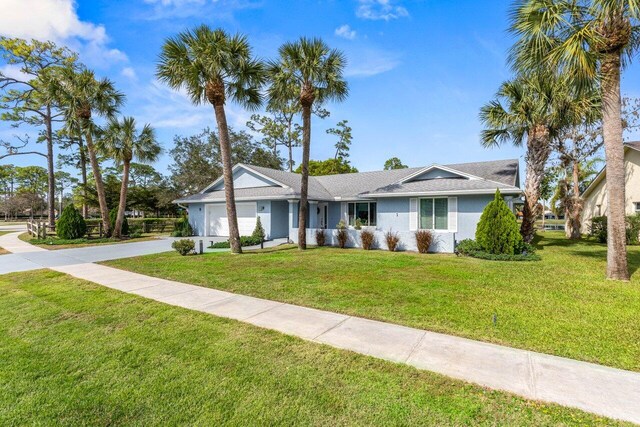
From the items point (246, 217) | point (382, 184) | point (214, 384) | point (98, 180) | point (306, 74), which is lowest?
point (214, 384)

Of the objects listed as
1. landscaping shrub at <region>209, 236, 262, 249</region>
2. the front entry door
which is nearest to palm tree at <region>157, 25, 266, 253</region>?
landscaping shrub at <region>209, 236, 262, 249</region>

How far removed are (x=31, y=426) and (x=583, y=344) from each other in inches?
248

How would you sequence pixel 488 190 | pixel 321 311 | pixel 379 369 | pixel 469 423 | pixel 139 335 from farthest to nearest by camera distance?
pixel 488 190, pixel 321 311, pixel 139 335, pixel 379 369, pixel 469 423

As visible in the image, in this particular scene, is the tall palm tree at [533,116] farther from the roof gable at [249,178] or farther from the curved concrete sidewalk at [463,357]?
the roof gable at [249,178]

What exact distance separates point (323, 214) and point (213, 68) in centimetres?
1091

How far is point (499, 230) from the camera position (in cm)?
1163

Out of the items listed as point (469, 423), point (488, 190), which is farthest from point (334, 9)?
point (469, 423)

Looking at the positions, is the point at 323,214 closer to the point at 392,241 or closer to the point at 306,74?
the point at 392,241

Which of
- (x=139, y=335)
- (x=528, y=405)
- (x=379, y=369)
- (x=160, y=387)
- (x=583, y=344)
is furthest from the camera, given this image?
(x=139, y=335)

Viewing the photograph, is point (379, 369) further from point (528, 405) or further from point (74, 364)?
point (74, 364)

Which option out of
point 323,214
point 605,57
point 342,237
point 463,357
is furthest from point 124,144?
point 605,57

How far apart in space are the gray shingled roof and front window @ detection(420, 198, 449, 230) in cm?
73

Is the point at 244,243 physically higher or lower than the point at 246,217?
lower

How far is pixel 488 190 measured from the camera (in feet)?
43.3
